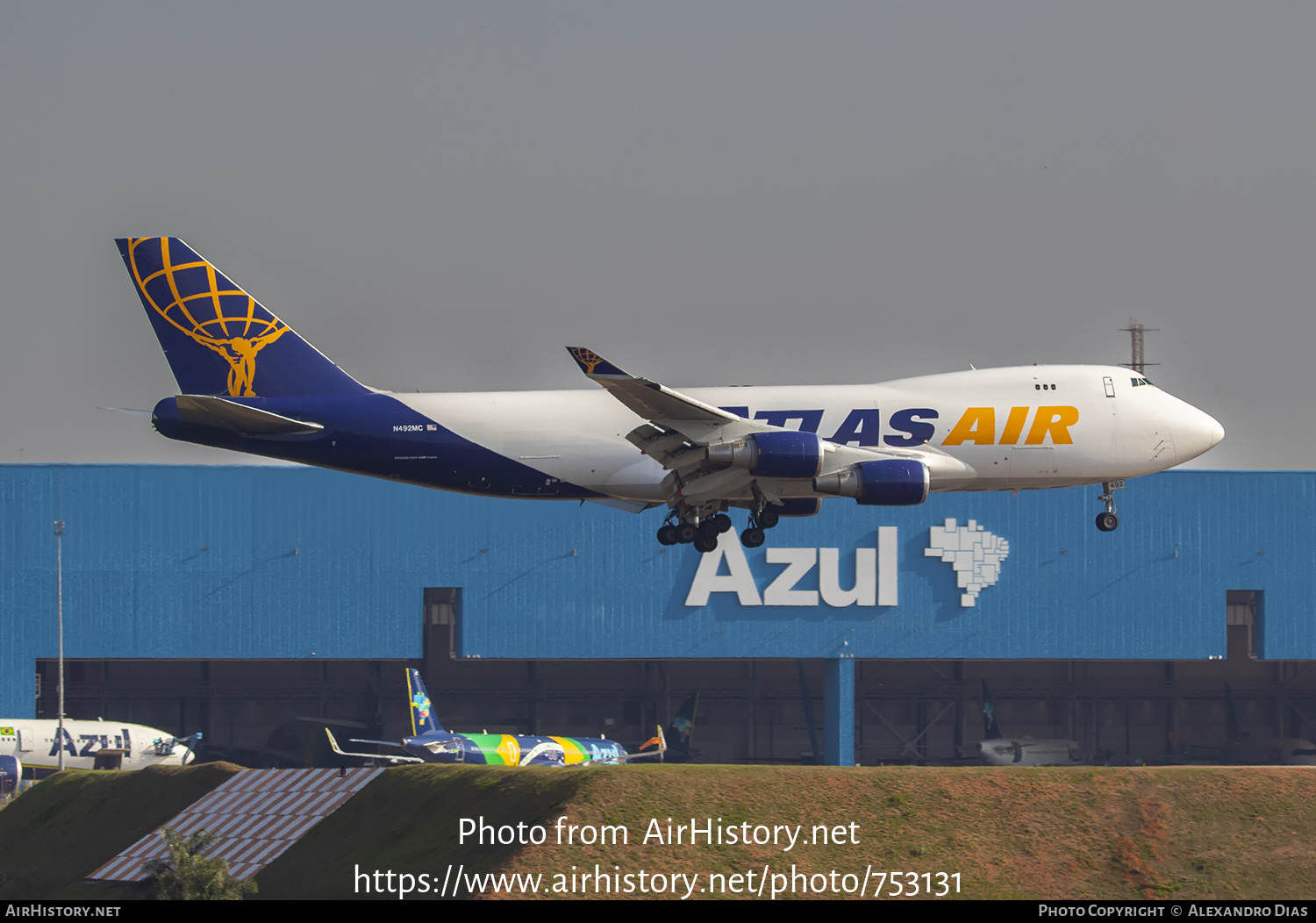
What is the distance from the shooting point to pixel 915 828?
38.0 m

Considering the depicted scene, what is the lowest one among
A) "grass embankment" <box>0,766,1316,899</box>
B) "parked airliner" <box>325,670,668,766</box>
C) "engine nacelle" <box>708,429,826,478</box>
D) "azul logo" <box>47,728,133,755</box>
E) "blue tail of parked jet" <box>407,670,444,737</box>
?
"azul logo" <box>47,728,133,755</box>

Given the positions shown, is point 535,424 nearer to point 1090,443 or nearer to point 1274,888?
point 1090,443

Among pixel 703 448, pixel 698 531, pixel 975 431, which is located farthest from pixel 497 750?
pixel 975 431

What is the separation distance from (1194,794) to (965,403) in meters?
18.2

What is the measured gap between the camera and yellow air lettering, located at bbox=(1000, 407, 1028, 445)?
5278 centimetres

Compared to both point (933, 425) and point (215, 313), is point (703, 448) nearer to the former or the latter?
point (933, 425)

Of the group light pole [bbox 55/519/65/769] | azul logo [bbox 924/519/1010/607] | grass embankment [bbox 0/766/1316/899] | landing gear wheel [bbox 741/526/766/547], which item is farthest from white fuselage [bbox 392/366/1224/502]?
light pole [bbox 55/519/65/769]

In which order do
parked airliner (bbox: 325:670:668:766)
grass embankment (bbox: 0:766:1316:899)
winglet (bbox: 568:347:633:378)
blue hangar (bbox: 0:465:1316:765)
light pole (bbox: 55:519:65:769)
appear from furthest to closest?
blue hangar (bbox: 0:465:1316:765)
light pole (bbox: 55:519:65:769)
parked airliner (bbox: 325:670:668:766)
winglet (bbox: 568:347:633:378)
grass embankment (bbox: 0:766:1316:899)

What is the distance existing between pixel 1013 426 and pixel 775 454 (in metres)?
9.83

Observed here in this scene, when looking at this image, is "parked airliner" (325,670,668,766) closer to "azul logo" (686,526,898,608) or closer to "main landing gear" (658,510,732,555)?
"azul logo" (686,526,898,608)

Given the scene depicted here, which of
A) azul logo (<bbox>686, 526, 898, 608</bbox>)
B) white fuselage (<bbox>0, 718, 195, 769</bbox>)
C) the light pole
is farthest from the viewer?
azul logo (<bbox>686, 526, 898, 608</bbox>)

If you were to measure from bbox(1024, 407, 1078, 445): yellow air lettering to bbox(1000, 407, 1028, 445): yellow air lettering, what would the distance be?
38cm

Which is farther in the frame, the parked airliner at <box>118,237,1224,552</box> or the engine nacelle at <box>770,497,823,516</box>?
the engine nacelle at <box>770,497,823,516</box>

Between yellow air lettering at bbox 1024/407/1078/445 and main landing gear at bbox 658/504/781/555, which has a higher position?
yellow air lettering at bbox 1024/407/1078/445
